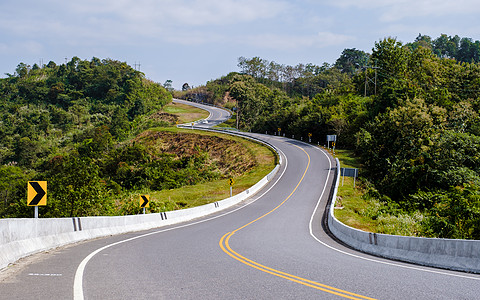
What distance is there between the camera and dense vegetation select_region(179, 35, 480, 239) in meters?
27.7

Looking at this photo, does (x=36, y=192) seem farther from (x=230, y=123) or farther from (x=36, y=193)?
(x=230, y=123)

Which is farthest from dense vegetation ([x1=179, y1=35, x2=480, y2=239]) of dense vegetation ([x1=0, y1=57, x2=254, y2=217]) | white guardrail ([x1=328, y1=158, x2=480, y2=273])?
dense vegetation ([x1=0, y1=57, x2=254, y2=217])

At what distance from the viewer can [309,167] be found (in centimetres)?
4884

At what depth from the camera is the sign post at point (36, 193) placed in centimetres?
1177

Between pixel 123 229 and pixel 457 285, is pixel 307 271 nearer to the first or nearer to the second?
pixel 457 285

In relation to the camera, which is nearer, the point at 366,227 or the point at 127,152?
the point at 366,227

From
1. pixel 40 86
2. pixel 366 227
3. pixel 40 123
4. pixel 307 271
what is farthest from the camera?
pixel 40 86

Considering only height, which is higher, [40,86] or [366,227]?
[40,86]

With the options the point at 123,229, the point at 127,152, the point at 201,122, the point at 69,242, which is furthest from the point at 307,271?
the point at 201,122

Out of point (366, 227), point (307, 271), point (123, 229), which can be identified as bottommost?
point (366, 227)

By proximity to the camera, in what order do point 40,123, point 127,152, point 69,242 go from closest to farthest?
1. point 69,242
2. point 127,152
3. point 40,123

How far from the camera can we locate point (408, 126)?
4462cm

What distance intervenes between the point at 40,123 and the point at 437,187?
98679mm

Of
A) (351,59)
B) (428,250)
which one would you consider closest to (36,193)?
(428,250)
